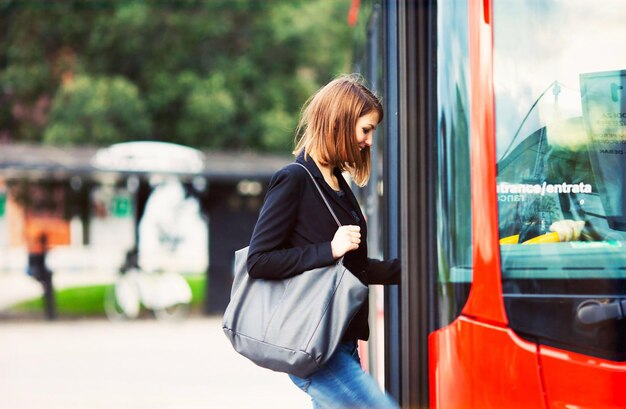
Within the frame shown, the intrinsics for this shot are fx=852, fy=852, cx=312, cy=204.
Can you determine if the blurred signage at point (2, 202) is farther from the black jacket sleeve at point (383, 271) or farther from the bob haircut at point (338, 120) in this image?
the bob haircut at point (338, 120)

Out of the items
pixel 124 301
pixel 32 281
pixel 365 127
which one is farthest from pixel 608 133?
pixel 32 281

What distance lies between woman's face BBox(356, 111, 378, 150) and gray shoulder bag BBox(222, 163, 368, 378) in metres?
0.38

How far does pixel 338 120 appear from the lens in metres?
2.45

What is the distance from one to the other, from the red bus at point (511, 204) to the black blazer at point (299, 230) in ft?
0.87

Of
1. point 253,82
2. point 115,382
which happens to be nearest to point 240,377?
point 115,382

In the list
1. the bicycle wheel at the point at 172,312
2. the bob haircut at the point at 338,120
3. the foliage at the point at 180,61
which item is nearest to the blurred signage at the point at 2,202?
the foliage at the point at 180,61

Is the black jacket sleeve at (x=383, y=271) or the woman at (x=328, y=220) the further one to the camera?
the black jacket sleeve at (x=383, y=271)

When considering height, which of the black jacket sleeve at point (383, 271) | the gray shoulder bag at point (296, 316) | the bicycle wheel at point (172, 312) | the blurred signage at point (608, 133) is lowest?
the bicycle wheel at point (172, 312)

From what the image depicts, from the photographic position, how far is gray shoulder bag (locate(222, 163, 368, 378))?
231 cm

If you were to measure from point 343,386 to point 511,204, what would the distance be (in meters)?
0.73

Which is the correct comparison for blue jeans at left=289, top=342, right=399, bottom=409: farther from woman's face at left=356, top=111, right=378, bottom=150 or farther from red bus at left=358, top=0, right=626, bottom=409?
woman's face at left=356, top=111, right=378, bottom=150

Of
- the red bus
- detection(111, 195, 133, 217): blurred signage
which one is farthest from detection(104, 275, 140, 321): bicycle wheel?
the red bus

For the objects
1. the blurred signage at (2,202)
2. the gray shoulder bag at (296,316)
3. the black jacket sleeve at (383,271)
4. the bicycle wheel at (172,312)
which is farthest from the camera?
the blurred signage at (2,202)

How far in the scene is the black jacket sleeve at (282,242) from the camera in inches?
92.3
